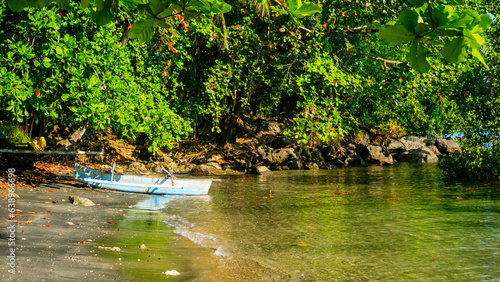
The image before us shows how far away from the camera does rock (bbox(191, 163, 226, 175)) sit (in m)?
22.3

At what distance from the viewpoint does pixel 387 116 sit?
77.2 feet

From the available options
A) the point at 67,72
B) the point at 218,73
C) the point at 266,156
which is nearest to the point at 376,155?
the point at 266,156

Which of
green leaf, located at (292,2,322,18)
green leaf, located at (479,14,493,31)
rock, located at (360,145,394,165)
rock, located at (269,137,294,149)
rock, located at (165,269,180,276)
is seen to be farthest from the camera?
rock, located at (360,145,394,165)

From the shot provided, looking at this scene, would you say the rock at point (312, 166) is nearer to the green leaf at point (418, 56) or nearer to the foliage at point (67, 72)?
the foliage at point (67, 72)

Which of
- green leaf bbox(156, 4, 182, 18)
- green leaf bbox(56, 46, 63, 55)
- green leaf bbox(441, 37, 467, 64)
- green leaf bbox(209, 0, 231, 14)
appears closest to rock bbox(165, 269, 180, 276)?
green leaf bbox(156, 4, 182, 18)

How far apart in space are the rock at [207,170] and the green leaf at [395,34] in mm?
20382

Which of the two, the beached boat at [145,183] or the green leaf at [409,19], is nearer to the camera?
the green leaf at [409,19]

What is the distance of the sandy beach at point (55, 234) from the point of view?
5586mm

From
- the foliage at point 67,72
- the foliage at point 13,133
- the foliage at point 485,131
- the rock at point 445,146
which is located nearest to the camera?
the foliage at point 67,72

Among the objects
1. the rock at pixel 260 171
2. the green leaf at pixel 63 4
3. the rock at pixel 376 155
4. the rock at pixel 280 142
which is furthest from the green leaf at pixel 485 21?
the rock at pixel 376 155

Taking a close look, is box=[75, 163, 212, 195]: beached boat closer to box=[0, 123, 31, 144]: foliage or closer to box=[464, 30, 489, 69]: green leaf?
box=[0, 123, 31, 144]: foliage

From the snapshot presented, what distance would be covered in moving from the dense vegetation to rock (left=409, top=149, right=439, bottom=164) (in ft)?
29.1

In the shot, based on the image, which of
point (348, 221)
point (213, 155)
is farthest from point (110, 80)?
point (213, 155)

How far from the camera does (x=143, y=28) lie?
92.8 inches
